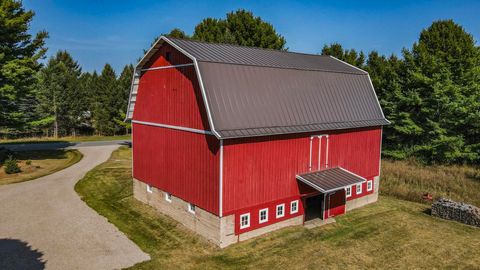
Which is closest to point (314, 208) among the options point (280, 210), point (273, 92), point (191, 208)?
point (280, 210)

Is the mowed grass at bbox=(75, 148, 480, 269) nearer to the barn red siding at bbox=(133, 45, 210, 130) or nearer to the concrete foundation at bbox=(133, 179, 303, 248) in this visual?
the concrete foundation at bbox=(133, 179, 303, 248)

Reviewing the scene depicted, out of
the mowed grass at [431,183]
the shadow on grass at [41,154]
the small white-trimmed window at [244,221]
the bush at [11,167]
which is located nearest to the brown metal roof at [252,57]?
the small white-trimmed window at [244,221]

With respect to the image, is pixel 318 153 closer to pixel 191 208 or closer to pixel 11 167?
pixel 191 208

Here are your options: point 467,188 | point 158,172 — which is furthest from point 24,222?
point 467,188

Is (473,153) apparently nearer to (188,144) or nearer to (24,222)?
(188,144)

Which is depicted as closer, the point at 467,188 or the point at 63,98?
the point at 467,188

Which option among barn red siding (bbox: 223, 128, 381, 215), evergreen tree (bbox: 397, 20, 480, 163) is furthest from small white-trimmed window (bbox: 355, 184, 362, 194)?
evergreen tree (bbox: 397, 20, 480, 163)
